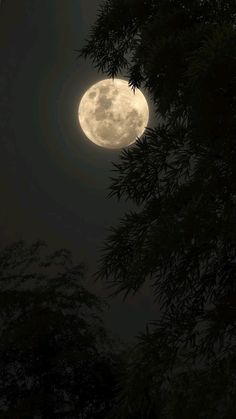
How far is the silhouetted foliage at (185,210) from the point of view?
16.4ft

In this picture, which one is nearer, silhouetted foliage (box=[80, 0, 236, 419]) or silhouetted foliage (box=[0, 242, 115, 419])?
silhouetted foliage (box=[80, 0, 236, 419])

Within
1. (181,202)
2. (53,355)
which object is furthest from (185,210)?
(53,355)

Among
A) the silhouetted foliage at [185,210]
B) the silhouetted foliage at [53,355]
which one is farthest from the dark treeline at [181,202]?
the silhouetted foliage at [53,355]

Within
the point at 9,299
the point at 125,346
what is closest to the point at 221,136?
the point at 9,299

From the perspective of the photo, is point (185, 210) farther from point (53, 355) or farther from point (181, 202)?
point (53, 355)

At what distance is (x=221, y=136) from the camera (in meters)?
5.70

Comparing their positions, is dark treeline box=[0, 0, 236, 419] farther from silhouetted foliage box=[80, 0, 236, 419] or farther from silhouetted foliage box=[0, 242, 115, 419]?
silhouetted foliage box=[0, 242, 115, 419]

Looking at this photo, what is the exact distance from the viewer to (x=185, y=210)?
→ 5.21 metres

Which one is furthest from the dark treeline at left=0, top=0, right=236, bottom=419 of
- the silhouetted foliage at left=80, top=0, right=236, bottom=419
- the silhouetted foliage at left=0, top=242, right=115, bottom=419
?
the silhouetted foliage at left=0, top=242, right=115, bottom=419

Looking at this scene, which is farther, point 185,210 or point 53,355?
point 53,355

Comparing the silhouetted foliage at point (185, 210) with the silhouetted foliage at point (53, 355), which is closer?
the silhouetted foliage at point (185, 210)

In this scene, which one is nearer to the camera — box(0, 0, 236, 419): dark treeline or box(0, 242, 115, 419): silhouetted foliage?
box(0, 0, 236, 419): dark treeline

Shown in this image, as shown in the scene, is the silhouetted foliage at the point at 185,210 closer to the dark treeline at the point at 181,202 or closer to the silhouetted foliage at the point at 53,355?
the dark treeline at the point at 181,202

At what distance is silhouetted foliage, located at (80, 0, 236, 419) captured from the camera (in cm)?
500
